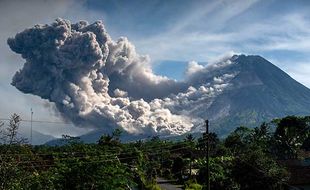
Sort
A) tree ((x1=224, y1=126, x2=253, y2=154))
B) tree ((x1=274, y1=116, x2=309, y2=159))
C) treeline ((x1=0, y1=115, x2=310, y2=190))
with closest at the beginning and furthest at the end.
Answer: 1. treeline ((x1=0, y1=115, x2=310, y2=190))
2. tree ((x1=274, y1=116, x2=309, y2=159))
3. tree ((x1=224, y1=126, x2=253, y2=154))

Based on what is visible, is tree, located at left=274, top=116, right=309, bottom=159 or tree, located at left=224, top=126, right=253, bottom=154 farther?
tree, located at left=224, top=126, right=253, bottom=154

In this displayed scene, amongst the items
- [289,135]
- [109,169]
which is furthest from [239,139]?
[109,169]

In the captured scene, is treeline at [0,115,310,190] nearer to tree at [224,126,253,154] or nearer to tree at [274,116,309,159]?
tree at [274,116,309,159]

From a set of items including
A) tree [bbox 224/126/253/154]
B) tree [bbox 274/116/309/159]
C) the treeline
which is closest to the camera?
the treeline

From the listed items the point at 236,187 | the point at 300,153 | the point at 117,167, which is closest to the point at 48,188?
the point at 117,167

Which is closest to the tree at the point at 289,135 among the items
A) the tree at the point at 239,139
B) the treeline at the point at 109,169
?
the treeline at the point at 109,169

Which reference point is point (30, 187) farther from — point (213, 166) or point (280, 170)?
point (213, 166)

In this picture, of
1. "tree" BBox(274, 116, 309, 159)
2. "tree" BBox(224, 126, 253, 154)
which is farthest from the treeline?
"tree" BBox(224, 126, 253, 154)

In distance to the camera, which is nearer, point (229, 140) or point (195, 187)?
point (195, 187)

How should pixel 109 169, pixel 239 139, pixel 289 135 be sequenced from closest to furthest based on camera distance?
pixel 109 169 < pixel 289 135 < pixel 239 139

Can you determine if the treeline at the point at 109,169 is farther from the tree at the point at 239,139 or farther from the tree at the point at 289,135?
the tree at the point at 239,139

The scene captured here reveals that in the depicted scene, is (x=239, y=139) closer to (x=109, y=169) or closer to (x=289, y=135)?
(x=289, y=135)
